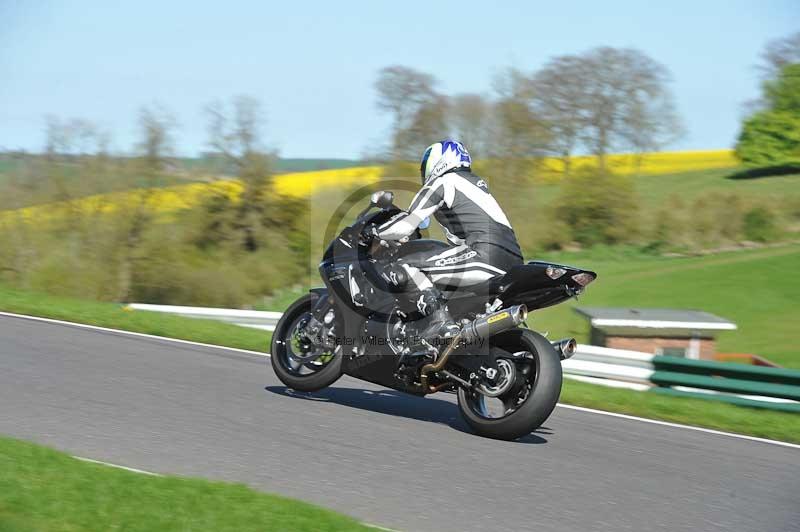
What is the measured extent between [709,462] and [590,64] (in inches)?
1308

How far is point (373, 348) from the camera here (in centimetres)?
734

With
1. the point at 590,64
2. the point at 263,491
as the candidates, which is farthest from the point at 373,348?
the point at 590,64

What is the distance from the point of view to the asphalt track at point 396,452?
5.15 metres

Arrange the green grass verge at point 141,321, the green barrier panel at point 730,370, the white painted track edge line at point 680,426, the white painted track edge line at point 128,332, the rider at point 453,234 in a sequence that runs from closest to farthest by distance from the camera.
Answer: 1. the rider at point 453,234
2. the white painted track edge line at point 680,426
3. the green barrier panel at point 730,370
4. the white painted track edge line at point 128,332
5. the green grass verge at point 141,321

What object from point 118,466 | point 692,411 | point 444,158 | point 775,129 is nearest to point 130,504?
point 118,466

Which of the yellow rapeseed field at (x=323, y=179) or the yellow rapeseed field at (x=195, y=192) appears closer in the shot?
the yellow rapeseed field at (x=195, y=192)

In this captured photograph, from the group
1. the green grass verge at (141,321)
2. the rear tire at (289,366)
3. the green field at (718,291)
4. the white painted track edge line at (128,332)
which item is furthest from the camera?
the green field at (718,291)

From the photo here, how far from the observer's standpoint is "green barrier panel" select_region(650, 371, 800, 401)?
9422 mm

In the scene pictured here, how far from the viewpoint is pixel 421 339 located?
7.07 meters

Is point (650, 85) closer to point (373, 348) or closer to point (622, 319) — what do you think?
point (622, 319)

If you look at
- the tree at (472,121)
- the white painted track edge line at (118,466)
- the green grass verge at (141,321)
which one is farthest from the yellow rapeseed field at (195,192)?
the white painted track edge line at (118,466)

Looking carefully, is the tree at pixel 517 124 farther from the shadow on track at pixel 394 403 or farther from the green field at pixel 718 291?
the shadow on track at pixel 394 403

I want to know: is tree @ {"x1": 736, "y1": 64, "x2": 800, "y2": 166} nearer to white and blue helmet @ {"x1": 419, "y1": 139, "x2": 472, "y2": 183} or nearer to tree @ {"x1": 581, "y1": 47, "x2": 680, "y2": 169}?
tree @ {"x1": 581, "y1": 47, "x2": 680, "y2": 169}

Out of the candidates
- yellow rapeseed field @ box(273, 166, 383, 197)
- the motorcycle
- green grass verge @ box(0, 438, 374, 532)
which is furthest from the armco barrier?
yellow rapeseed field @ box(273, 166, 383, 197)
